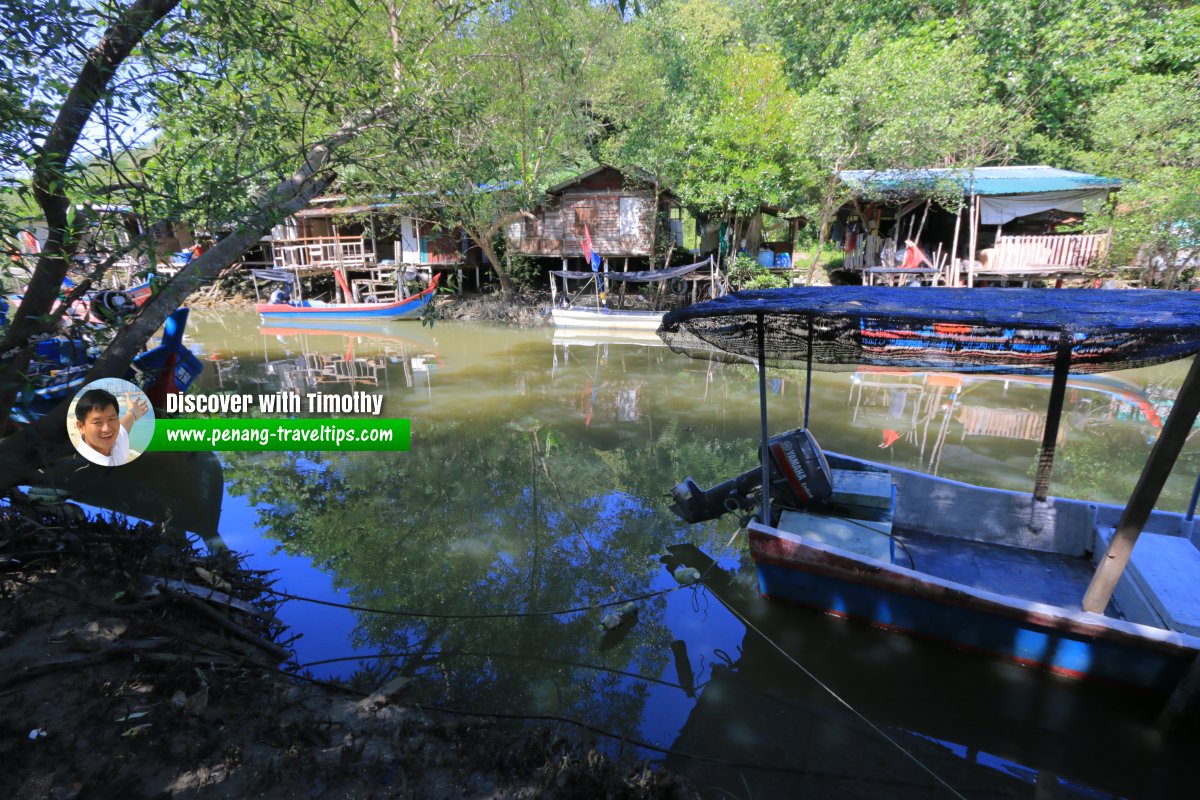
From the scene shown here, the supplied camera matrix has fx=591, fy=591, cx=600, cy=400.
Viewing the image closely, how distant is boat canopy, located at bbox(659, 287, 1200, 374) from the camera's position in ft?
12.2

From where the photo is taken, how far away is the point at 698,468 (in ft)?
27.1

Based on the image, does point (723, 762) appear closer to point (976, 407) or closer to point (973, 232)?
point (976, 407)

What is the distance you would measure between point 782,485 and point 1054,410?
221 cm

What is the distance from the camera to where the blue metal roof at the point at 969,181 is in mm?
15565

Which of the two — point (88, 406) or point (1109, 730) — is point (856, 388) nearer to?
point (1109, 730)

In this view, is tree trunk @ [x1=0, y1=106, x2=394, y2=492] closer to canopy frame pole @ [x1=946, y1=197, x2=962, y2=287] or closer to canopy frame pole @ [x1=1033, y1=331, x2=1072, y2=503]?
canopy frame pole @ [x1=1033, y1=331, x2=1072, y2=503]

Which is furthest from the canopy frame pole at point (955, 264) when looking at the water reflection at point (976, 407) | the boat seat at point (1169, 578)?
the boat seat at point (1169, 578)

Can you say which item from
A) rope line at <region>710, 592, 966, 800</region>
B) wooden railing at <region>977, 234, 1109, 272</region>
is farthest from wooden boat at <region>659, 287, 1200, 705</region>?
wooden railing at <region>977, 234, 1109, 272</region>

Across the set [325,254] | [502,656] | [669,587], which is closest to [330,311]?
[325,254]

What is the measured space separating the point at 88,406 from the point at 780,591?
632 cm

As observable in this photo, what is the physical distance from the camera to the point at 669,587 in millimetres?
5473

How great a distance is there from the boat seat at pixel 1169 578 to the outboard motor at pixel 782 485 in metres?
2.07

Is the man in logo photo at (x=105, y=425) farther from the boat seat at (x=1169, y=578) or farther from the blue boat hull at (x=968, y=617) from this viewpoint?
the boat seat at (x=1169, y=578)

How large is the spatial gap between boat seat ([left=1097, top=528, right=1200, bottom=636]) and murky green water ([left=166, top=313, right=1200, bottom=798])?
71 cm
